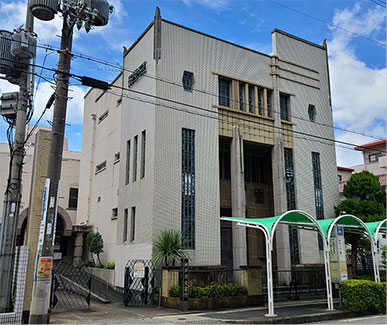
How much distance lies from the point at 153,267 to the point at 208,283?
9.18 ft

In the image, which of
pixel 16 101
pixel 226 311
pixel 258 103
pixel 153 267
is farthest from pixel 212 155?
pixel 16 101

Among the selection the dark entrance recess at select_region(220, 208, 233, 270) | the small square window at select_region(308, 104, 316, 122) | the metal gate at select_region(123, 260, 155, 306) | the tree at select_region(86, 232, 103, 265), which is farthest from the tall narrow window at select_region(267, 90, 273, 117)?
the tree at select_region(86, 232, 103, 265)

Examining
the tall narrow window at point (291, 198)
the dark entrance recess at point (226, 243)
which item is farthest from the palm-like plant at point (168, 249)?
the tall narrow window at point (291, 198)

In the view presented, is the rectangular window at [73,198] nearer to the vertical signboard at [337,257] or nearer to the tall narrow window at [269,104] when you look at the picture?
the tall narrow window at [269,104]

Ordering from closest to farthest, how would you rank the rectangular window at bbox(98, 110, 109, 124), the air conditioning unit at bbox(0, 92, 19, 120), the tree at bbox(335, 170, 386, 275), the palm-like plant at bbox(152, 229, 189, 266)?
the air conditioning unit at bbox(0, 92, 19, 120) → the palm-like plant at bbox(152, 229, 189, 266) → the tree at bbox(335, 170, 386, 275) → the rectangular window at bbox(98, 110, 109, 124)

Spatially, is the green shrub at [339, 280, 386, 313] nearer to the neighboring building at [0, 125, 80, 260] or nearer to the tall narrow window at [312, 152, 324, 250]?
the tall narrow window at [312, 152, 324, 250]

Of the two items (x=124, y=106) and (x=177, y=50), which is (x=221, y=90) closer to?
(x=177, y=50)

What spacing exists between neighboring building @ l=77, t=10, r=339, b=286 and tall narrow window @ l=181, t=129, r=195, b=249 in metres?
0.05

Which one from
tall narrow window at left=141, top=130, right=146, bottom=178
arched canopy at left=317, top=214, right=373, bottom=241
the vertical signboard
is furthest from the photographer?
tall narrow window at left=141, top=130, right=146, bottom=178

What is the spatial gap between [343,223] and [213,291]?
6330 millimetres

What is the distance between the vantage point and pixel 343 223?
54.5 feet

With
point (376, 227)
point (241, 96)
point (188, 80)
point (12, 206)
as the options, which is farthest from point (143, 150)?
point (376, 227)

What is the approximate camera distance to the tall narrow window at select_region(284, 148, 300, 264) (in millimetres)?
22516

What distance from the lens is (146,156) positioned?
2011 centimetres
